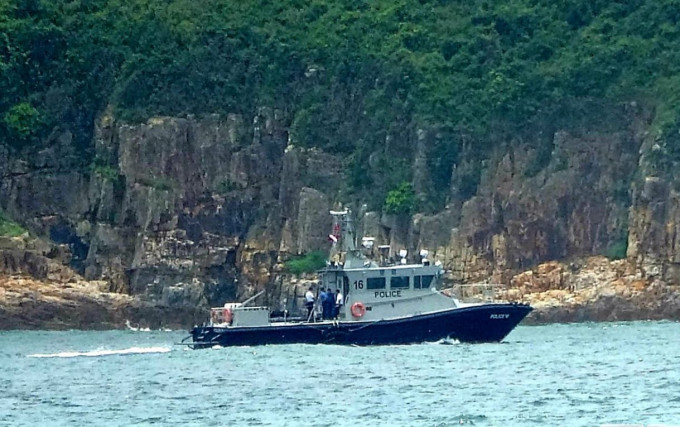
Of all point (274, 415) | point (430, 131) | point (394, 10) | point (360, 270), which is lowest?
point (274, 415)

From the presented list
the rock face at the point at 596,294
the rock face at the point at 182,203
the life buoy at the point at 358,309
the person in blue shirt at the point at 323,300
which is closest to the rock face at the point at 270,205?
the rock face at the point at 182,203

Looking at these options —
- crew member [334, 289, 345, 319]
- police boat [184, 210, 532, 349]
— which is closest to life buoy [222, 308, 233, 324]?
police boat [184, 210, 532, 349]

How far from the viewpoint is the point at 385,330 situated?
74812mm

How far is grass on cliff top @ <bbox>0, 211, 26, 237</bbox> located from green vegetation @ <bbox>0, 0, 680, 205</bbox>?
4.68 metres

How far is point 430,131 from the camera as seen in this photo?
104 m

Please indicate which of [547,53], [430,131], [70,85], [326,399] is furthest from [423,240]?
[326,399]

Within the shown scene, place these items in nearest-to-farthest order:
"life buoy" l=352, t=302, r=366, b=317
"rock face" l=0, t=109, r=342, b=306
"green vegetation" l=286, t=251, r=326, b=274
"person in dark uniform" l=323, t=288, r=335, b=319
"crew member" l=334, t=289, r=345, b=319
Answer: "life buoy" l=352, t=302, r=366, b=317 < "crew member" l=334, t=289, r=345, b=319 < "person in dark uniform" l=323, t=288, r=335, b=319 < "green vegetation" l=286, t=251, r=326, b=274 < "rock face" l=0, t=109, r=342, b=306

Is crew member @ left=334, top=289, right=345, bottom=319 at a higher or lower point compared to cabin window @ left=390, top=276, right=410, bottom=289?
lower

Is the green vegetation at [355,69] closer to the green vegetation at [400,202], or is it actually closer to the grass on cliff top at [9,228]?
the green vegetation at [400,202]

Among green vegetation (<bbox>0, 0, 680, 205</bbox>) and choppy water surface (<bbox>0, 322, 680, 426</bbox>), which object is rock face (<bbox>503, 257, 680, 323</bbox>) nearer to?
green vegetation (<bbox>0, 0, 680, 205</bbox>)

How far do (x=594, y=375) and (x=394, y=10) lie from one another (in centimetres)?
5303

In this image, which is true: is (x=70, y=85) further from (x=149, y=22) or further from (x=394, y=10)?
(x=394, y=10)

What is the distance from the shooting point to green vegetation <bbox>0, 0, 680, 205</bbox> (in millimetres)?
104562

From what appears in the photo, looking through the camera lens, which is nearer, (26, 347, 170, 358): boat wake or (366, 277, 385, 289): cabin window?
(366, 277, 385, 289): cabin window
